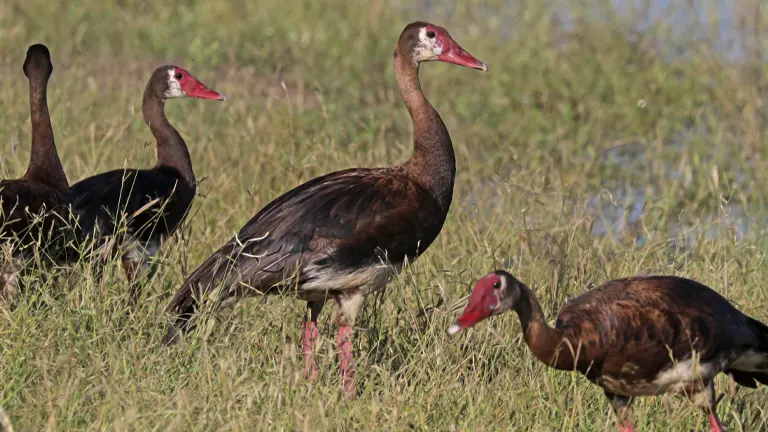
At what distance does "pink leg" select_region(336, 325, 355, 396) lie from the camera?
4914 mm

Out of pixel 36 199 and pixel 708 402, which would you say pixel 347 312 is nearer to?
pixel 36 199

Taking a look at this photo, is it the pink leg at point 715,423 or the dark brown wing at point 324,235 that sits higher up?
the dark brown wing at point 324,235

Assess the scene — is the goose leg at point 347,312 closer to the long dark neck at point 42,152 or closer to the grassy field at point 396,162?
the grassy field at point 396,162

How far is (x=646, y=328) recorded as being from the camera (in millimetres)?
4441

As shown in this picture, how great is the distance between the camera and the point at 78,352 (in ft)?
15.0

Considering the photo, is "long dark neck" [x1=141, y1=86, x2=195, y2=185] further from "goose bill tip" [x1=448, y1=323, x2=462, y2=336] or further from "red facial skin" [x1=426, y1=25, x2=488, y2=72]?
"goose bill tip" [x1=448, y1=323, x2=462, y2=336]

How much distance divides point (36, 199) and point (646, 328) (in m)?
2.70

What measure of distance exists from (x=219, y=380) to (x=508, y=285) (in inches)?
38.8

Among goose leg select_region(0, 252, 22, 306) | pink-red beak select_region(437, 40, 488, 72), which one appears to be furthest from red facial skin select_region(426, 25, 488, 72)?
goose leg select_region(0, 252, 22, 306)

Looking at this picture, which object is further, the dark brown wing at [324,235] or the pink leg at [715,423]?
the dark brown wing at [324,235]

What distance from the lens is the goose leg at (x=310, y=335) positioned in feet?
16.1

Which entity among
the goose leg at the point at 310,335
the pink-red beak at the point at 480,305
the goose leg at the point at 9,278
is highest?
the pink-red beak at the point at 480,305

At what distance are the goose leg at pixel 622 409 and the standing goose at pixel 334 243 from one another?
1061mm

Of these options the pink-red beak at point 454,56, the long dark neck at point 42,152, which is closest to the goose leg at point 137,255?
the long dark neck at point 42,152
